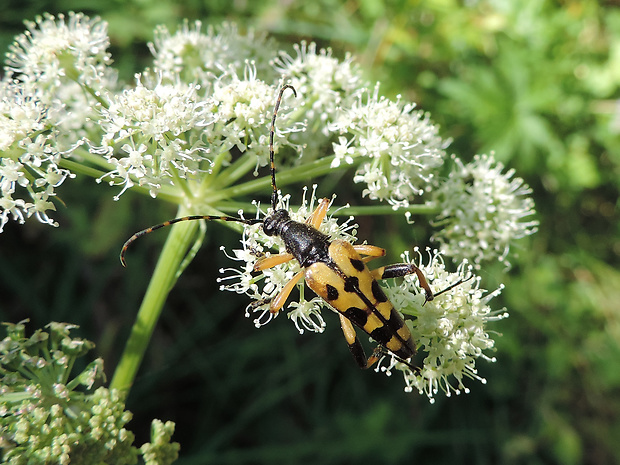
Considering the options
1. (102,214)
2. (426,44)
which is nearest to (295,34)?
(426,44)

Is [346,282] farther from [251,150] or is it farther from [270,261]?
[251,150]

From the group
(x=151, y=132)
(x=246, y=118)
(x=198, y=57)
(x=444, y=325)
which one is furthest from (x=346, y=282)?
(x=198, y=57)

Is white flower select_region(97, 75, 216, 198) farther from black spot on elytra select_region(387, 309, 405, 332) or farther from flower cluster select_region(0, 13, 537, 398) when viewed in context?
black spot on elytra select_region(387, 309, 405, 332)

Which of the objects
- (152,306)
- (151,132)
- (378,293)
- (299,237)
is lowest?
(378,293)

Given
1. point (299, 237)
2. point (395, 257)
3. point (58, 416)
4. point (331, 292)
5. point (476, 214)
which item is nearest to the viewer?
point (58, 416)

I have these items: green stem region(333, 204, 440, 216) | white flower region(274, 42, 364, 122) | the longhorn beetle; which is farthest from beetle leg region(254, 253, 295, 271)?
white flower region(274, 42, 364, 122)

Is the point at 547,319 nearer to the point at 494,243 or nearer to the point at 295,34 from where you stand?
the point at 494,243

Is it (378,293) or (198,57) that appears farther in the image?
(198,57)
